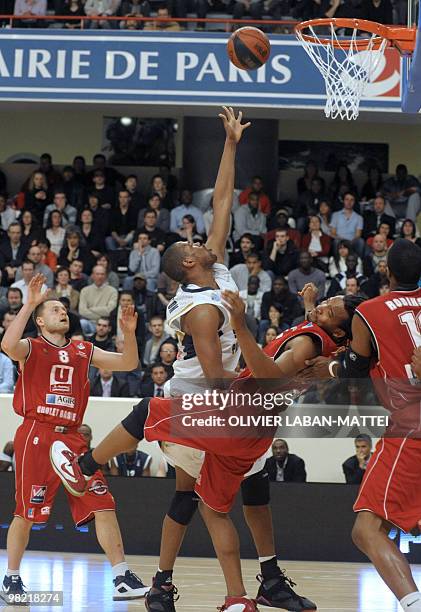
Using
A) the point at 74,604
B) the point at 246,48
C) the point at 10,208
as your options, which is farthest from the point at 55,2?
the point at 74,604

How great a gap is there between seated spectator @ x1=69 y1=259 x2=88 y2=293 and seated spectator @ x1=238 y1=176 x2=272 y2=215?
9.35 feet

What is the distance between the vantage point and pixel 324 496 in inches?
389

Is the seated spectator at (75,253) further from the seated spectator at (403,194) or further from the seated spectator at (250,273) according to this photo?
the seated spectator at (403,194)

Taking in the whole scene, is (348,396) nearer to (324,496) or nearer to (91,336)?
(324,496)

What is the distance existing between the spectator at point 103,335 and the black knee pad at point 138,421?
612cm

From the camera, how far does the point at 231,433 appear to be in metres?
5.61

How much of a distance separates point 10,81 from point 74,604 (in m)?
9.58

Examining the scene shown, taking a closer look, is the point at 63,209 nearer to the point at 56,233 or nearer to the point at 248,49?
the point at 56,233


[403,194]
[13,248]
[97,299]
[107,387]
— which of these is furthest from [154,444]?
[403,194]

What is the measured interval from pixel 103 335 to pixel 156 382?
1.31 meters

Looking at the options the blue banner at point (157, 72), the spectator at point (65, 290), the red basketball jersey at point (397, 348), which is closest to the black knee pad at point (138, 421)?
the red basketball jersey at point (397, 348)

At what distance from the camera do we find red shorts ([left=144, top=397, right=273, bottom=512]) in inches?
221

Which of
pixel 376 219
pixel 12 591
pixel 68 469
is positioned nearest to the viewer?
pixel 68 469

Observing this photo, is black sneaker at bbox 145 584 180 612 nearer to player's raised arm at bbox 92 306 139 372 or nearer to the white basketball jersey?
the white basketball jersey
